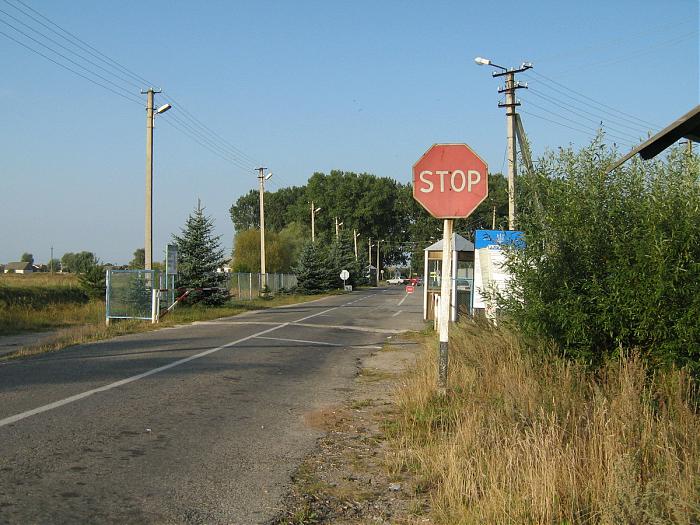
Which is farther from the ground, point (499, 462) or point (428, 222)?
point (428, 222)

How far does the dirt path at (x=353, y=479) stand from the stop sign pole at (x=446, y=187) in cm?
116

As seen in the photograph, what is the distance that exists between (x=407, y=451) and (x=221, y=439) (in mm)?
1829

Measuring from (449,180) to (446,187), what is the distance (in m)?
0.09

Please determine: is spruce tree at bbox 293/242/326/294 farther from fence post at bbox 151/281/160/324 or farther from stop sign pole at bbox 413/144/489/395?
stop sign pole at bbox 413/144/489/395

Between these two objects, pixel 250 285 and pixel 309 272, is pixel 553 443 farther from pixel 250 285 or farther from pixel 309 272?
pixel 309 272

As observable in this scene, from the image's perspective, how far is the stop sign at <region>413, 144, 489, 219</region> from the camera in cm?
816

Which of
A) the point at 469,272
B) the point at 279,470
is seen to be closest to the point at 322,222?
the point at 469,272

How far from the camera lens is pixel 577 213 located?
27.8 feet

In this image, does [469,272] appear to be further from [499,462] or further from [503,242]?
[499,462]

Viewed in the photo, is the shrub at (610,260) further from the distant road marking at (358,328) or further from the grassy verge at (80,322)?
the distant road marking at (358,328)

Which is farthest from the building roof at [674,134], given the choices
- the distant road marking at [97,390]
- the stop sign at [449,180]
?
the distant road marking at [97,390]

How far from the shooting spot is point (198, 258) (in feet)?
108

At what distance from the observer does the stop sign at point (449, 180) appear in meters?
8.16

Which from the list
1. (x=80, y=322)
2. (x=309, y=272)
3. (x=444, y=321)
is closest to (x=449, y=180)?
(x=444, y=321)
